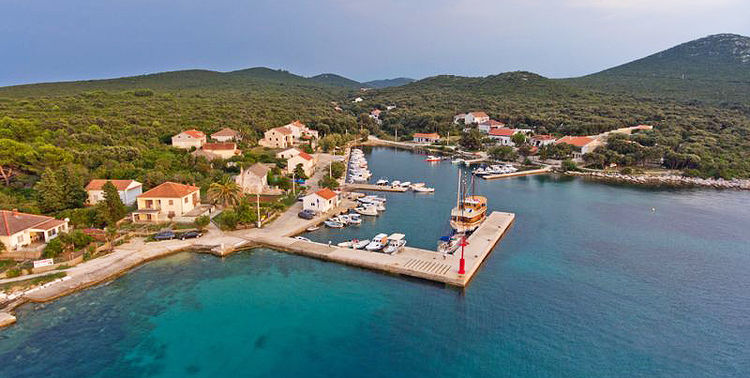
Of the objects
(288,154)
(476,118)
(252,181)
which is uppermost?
(476,118)

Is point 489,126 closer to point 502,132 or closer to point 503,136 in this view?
point 502,132

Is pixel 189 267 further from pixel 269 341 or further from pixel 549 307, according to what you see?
pixel 549 307

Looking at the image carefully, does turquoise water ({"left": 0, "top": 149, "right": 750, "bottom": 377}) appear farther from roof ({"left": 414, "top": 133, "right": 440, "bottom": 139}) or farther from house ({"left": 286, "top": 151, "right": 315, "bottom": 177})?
roof ({"left": 414, "top": 133, "right": 440, "bottom": 139})

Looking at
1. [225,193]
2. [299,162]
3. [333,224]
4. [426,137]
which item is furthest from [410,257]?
[426,137]

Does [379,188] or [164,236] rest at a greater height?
[379,188]

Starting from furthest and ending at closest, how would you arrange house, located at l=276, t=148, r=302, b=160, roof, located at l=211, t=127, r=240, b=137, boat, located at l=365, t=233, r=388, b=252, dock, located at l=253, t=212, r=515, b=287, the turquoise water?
roof, located at l=211, t=127, r=240, b=137 → house, located at l=276, t=148, r=302, b=160 → boat, located at l=365, t=233, r=388, b=252 → dock, located at l=253, t=212, r=515, b=287 → the turquoise water

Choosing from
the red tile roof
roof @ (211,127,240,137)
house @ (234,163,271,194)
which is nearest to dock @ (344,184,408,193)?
house @ (234,163,271,194)
